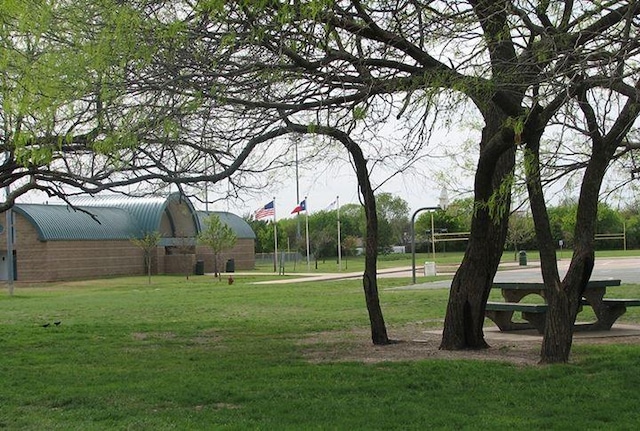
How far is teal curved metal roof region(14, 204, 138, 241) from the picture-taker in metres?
51.5

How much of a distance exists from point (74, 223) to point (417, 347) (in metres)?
45.8

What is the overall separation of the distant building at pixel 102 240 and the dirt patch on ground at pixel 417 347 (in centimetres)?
3408

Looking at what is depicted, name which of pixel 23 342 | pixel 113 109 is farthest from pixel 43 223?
pixel 113 109

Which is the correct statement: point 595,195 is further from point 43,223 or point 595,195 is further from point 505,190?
point 43,223

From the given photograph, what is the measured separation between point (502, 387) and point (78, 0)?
5.96 meters

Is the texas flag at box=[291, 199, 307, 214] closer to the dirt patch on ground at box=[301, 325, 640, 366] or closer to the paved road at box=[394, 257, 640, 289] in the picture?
the paved road at box=[394, 257, 640, 289]

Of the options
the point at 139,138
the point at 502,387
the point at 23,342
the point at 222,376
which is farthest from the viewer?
the point at 23,342

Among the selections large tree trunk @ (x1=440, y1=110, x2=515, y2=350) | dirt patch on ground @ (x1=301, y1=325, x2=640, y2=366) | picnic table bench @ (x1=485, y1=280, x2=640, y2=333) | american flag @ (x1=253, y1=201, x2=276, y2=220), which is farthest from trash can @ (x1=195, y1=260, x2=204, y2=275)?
large tree trunk @ (x1=440, y1=110, x2=515, y2=350)

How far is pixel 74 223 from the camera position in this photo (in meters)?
54.4

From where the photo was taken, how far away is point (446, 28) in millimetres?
8258

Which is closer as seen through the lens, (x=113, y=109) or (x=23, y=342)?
(x=113, y=109)

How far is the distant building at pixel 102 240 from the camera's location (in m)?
51.4

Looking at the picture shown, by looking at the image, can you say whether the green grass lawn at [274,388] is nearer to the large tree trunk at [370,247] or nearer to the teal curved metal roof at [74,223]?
the large tree trunk at [370,247]

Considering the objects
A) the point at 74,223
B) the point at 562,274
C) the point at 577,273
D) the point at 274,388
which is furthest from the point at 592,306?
the point at 74,223
